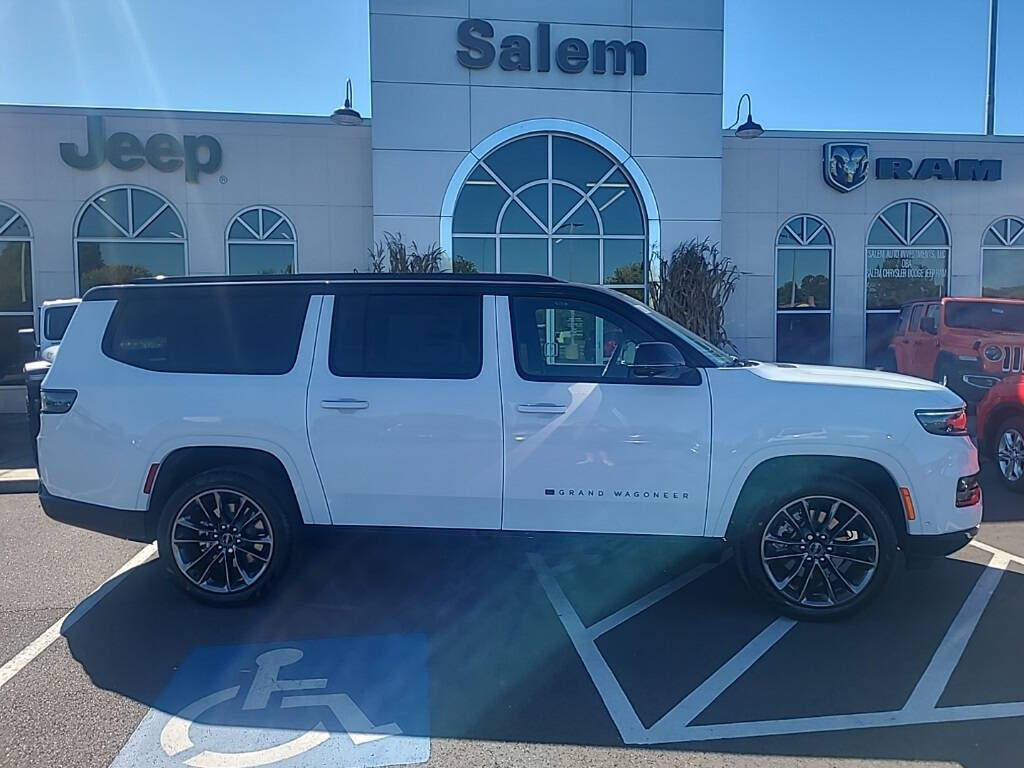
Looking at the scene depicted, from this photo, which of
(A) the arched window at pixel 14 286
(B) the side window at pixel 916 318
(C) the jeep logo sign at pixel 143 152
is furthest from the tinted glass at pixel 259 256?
(B) the side window at pixel 916 318

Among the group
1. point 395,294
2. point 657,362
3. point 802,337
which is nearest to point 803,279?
point 802,337

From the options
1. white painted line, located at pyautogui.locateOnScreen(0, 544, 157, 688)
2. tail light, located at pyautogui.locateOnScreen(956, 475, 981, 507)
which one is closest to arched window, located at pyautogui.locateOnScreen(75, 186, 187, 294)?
white painted line, located at pyautogui.locateOnScreen(0, 544, 157, 688)

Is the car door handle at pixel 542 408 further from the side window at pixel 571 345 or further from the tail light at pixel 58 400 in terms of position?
the tail light at pixel 58 400

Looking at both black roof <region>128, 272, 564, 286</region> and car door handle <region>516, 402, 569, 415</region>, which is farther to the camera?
black roof <region>128, 272, 564, 286</region>

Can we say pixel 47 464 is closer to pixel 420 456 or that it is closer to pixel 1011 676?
pixel 420 456

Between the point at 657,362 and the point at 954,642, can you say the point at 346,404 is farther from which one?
the point at 954,642

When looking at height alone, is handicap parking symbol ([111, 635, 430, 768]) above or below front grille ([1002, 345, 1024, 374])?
below

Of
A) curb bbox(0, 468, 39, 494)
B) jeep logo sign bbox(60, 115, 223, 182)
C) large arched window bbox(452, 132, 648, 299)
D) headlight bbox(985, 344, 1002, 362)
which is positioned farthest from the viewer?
large arched window bbox(452, 132, 648, 299)

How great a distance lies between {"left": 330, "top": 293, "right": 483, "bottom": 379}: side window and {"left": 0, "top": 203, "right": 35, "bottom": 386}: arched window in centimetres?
1176

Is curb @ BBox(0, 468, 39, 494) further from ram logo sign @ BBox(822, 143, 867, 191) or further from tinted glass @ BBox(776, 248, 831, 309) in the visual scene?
ram logo sign @ BBox(822, 143, 867, 191)

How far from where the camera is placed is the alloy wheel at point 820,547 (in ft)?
14.3

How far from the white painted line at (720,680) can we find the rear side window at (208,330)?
291cm

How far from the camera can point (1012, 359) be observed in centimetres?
1086

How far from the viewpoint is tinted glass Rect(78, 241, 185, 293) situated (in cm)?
1373
